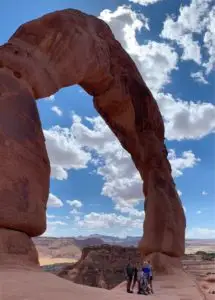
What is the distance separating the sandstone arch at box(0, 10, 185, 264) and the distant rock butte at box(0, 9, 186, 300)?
0.02m

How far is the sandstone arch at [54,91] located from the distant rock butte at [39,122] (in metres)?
0.02

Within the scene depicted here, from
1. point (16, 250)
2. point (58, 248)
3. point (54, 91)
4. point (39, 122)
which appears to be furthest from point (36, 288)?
point (58, 248)

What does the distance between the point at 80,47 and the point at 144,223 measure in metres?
6.18

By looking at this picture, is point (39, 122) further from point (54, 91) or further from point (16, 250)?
point (16, 250)

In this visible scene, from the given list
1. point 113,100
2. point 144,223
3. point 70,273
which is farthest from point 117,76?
point 70,273

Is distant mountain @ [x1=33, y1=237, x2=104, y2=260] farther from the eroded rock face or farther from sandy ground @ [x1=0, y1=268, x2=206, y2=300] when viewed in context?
sandy ground @ [x1=0, y1=268, x2=206, y2=300]

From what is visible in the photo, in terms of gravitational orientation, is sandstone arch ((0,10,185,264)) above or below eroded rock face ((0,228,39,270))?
above

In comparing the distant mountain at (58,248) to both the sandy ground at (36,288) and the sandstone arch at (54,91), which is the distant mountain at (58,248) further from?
the sandy ground at (36,288)

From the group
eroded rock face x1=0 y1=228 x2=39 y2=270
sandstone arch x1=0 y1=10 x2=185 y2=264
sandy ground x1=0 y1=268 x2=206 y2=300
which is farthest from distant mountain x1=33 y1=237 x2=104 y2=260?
sandy ground x1=0 y1=268 x2=206 y2=300

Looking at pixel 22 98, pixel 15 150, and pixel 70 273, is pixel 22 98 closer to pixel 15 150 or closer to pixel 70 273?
pixel 15 150

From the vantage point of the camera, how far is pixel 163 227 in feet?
43.1

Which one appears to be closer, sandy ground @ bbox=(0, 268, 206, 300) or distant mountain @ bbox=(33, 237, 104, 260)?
sandy ground @ bbox=(0, 268, 206, 300)

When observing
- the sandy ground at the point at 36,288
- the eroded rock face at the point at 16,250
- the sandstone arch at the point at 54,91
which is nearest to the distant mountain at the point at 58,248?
the sandstone arch at the point at 54,91

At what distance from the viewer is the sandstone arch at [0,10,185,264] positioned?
7.20m
